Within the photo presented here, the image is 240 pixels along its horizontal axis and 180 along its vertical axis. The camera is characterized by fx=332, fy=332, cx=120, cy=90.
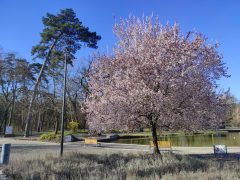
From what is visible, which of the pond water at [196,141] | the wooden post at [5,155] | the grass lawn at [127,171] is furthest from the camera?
the pond water at [196,141]

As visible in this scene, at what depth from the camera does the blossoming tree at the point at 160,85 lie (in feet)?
46.0

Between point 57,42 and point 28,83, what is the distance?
1772cm

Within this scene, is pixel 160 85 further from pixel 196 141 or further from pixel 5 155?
pixel 196 141

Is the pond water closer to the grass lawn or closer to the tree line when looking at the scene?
the tree line

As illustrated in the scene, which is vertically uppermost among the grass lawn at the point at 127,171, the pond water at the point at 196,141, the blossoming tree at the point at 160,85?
the blossoming tree at the point at 160,85

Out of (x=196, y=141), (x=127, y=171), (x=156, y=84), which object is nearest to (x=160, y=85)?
(x=156, y=84)

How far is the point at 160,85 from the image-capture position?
14164 mm

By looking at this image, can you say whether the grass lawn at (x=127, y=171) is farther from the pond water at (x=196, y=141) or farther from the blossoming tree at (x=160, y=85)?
the pond water at (x=196, y=141)

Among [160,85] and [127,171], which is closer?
[127,171]

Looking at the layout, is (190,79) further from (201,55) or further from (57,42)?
(57,42)

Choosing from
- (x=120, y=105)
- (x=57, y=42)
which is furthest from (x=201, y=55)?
(x=57, y=42)

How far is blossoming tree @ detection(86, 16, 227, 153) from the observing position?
14.0m

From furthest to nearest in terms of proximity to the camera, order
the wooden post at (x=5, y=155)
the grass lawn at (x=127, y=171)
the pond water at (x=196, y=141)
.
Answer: the pond water at (x=196, y=141) < the wooden post at (x=5, y=155) < the grass lawn at (x=127, y=171)

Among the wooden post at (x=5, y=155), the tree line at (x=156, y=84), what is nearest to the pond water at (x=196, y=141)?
the tree line at (x=156, y=84)
